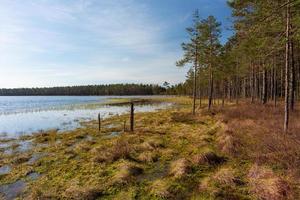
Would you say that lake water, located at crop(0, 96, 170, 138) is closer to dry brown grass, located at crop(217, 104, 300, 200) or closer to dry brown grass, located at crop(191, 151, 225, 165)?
dry brown grass, located at crop(191, 151, 225, 165)

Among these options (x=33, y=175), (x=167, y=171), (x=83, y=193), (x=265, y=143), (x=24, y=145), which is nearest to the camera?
(x=83, y=193)

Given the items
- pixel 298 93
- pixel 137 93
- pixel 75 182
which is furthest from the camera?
pixel 137 93

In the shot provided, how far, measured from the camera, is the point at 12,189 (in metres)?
8.80

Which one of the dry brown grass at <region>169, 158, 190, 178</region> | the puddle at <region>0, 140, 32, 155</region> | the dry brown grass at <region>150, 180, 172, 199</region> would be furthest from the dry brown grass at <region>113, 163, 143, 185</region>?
the puddle at <region>0, 140, 32, 155</region>

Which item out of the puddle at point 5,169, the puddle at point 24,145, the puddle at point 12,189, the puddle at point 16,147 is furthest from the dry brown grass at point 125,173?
the puddle at point 24,145

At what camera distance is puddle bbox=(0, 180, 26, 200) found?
8195mm

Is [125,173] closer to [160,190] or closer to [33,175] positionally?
[160,190]

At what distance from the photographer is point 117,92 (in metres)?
188

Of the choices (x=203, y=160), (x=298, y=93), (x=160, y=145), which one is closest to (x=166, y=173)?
(x=203, y=160)

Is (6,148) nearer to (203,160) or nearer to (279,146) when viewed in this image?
(203,160)

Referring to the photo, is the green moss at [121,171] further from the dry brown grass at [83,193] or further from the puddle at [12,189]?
the puddle at [12,189]

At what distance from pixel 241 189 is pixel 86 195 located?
475 centimetres

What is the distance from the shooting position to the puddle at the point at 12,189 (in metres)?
8.20

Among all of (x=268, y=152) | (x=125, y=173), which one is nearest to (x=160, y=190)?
(x=125, y=173)
